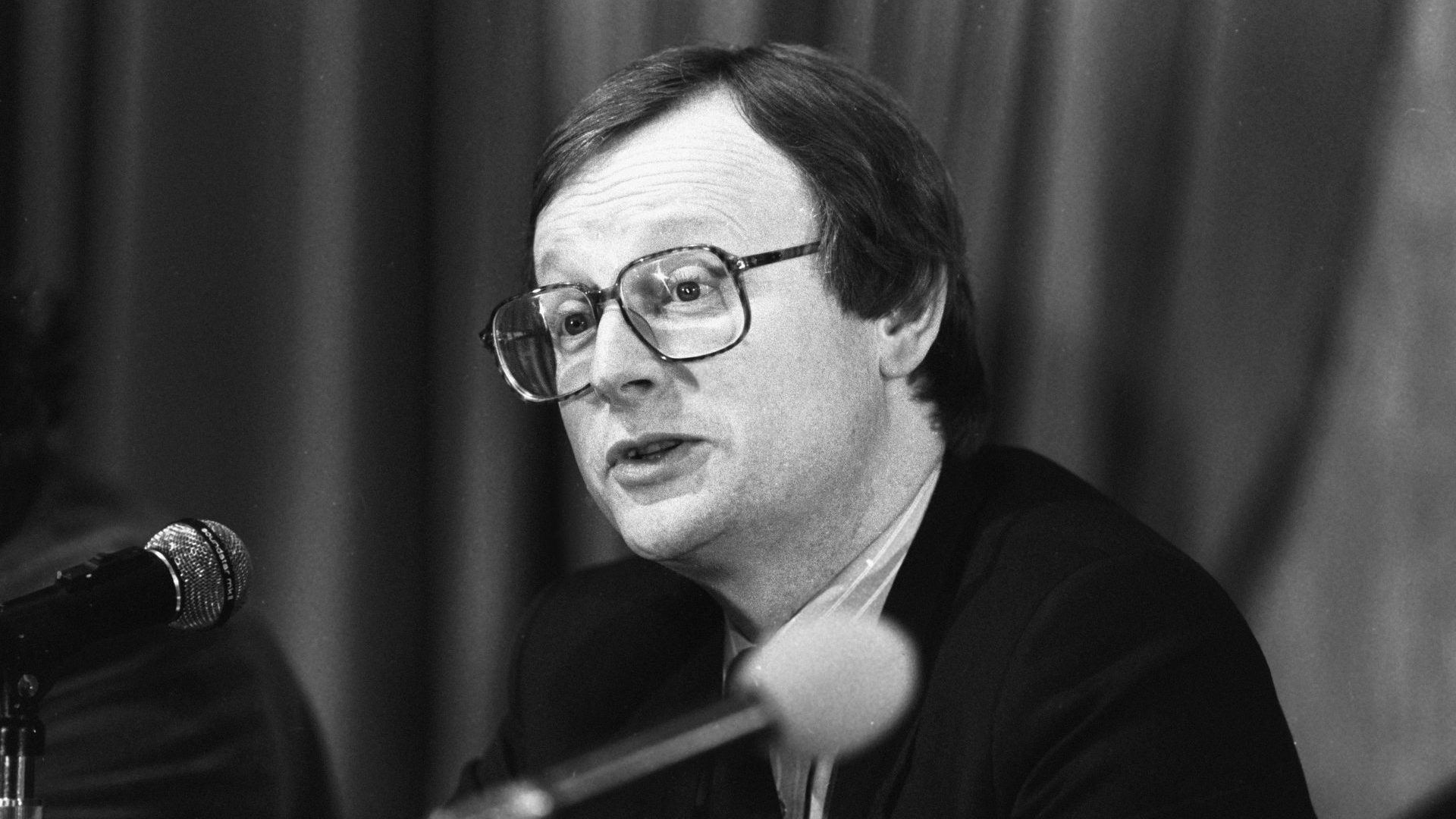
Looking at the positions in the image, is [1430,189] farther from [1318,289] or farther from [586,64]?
[586,64]

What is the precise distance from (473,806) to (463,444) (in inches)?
43.2

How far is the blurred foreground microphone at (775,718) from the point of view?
888 mm

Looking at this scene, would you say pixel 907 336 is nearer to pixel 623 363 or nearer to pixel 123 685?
pixel 623 363

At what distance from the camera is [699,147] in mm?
1568

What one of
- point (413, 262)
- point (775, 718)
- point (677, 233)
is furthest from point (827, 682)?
point (413, 262)

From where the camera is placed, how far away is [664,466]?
153cm

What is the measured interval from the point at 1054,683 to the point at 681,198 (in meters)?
0.57

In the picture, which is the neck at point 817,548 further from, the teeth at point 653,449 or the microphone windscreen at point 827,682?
the microphone windscreen at point 827,682

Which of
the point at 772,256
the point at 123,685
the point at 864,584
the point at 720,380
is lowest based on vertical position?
the point at 123,685

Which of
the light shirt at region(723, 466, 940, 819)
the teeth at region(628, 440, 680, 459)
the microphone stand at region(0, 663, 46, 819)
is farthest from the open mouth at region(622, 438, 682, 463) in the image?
the microphone stand at region(0, 663, 46, 819)

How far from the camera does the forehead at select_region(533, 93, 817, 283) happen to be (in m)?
1.53

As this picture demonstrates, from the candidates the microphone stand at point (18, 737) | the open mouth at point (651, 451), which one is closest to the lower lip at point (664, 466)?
the open mouth at point (651, 451)

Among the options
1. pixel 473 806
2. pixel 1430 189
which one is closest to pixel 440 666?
pixel 473 806

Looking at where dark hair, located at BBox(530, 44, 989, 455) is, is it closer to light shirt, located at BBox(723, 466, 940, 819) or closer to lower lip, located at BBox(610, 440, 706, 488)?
light shirt, located at BBox(723, 466, 940, 819)
